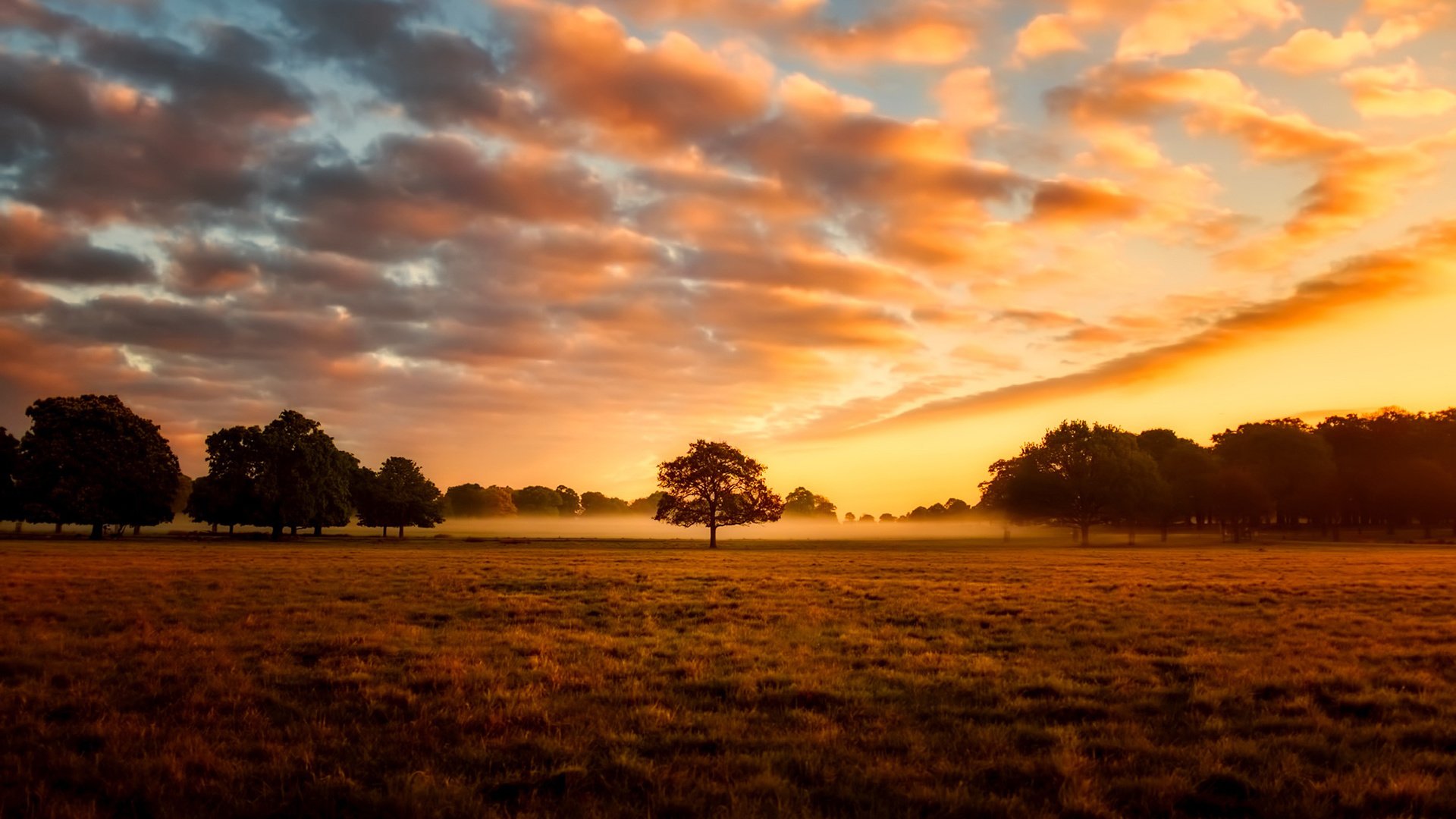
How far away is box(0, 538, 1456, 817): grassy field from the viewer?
8008 millimetres

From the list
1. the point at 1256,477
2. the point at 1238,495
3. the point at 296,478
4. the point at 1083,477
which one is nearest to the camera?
the point at 296,478

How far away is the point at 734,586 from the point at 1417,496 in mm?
131825

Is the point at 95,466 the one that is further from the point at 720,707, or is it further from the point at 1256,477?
the point at 1256,477

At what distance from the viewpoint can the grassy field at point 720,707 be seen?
26.3 ft

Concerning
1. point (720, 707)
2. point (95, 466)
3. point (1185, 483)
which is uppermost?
point (95, 466)

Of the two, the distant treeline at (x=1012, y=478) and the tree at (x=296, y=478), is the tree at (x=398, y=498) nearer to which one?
the distant treeline at (x=1012, y=478)

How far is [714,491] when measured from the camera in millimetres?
90500

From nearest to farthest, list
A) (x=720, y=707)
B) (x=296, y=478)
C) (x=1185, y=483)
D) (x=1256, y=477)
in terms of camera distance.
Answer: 1. (x=720, y=707)
2. (x=296, y=478)
3. (x=1256, y=477)
4. (x=1185, y=483)

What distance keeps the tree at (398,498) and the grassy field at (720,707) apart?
88.9 metres

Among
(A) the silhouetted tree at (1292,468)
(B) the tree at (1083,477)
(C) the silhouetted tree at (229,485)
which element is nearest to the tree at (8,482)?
(C) the silhouetted tree at (229,485)

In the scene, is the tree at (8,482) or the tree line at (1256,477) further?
the tree line at (1256,477)

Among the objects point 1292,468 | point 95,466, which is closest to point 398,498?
point 95,466

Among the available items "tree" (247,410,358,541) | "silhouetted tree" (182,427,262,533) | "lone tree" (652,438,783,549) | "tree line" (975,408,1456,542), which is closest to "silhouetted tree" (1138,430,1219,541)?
"tree line" (975,408,1456,542)

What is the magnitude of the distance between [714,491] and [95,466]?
65.3m
